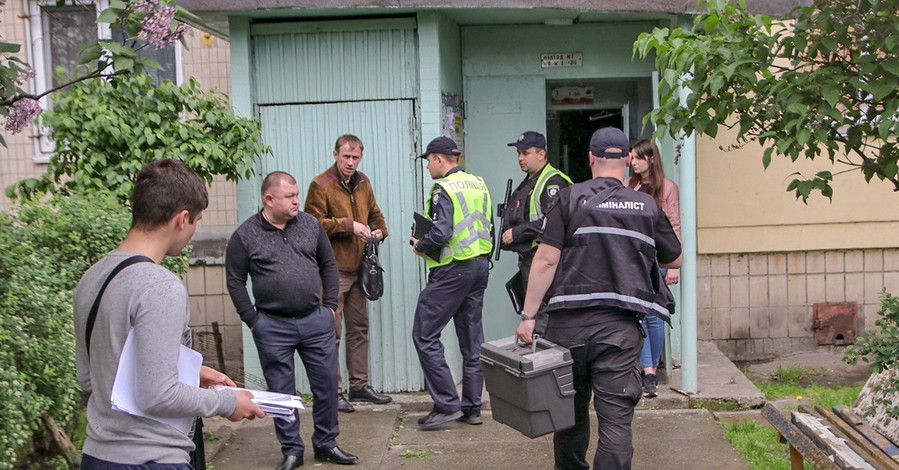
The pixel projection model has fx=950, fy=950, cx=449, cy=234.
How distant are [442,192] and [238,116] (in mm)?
1755

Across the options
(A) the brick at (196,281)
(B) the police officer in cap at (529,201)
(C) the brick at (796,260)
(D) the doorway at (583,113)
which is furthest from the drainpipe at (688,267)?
(A) the brick at (196,281)

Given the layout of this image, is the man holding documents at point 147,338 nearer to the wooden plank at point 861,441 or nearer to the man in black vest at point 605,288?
the man in black vest at point 605,288

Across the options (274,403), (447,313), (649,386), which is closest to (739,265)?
(649,386)

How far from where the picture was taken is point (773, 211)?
837 centimetres

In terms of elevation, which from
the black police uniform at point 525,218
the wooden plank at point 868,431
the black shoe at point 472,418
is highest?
the black police uniform at point 525,218

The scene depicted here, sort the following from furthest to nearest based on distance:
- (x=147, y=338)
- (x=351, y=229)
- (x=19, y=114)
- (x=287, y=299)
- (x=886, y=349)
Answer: (x=351, y=229) → (x=287, y=299) → (x=886, y=349) → (x=19, y=114) → (x=147, y=338)

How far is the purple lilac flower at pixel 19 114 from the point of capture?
156 inches

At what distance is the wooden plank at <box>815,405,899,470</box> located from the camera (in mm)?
4195

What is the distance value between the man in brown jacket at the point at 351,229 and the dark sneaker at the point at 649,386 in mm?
1932

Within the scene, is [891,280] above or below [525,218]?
below

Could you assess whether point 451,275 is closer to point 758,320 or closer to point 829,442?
point 829,442

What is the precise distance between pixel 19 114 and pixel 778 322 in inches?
263

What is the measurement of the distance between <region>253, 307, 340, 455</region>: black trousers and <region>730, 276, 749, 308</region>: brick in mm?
4179

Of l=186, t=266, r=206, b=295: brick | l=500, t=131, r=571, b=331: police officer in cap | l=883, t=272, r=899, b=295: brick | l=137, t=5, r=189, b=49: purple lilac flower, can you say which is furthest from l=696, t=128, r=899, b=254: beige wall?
l=137, t=5, r=189, b=49: purple lilac flower
